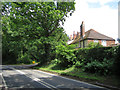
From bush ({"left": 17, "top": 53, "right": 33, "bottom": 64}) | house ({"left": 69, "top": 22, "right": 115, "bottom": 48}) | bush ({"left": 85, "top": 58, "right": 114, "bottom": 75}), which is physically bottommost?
bush ({"left": 17, "top": 53, "right": 33, "bottom": 64})

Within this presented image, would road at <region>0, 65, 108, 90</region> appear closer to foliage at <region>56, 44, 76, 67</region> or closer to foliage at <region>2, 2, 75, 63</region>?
foliage at <region>56, 44, 76, 67</region>

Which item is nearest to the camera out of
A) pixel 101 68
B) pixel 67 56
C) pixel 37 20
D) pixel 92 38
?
pixel 101 68

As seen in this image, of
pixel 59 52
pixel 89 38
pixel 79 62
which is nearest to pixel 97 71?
pixel 79 62

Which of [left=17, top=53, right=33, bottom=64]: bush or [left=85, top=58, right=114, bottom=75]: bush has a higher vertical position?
[left=85, top=58, right=114, bottom=75]: bush

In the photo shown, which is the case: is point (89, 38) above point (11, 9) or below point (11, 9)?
below

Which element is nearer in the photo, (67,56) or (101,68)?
(101,68)

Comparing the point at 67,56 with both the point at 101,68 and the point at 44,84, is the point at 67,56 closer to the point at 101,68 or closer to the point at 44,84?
the point at 101,68

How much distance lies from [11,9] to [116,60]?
2034 cm

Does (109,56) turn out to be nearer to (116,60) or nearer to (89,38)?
(116,60)

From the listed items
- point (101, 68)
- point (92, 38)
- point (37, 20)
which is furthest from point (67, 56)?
point (92, 38)

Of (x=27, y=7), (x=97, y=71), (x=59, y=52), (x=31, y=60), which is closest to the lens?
(x=97, y=71)

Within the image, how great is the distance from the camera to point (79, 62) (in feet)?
55.1

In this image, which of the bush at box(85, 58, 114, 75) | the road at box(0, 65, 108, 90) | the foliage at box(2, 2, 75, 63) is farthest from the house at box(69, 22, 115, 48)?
the road at box(0, 65, 108, 90)

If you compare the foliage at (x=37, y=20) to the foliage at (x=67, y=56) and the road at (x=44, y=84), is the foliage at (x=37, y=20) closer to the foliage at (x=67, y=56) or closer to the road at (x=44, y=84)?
the foliage at (x=67, y=56)
